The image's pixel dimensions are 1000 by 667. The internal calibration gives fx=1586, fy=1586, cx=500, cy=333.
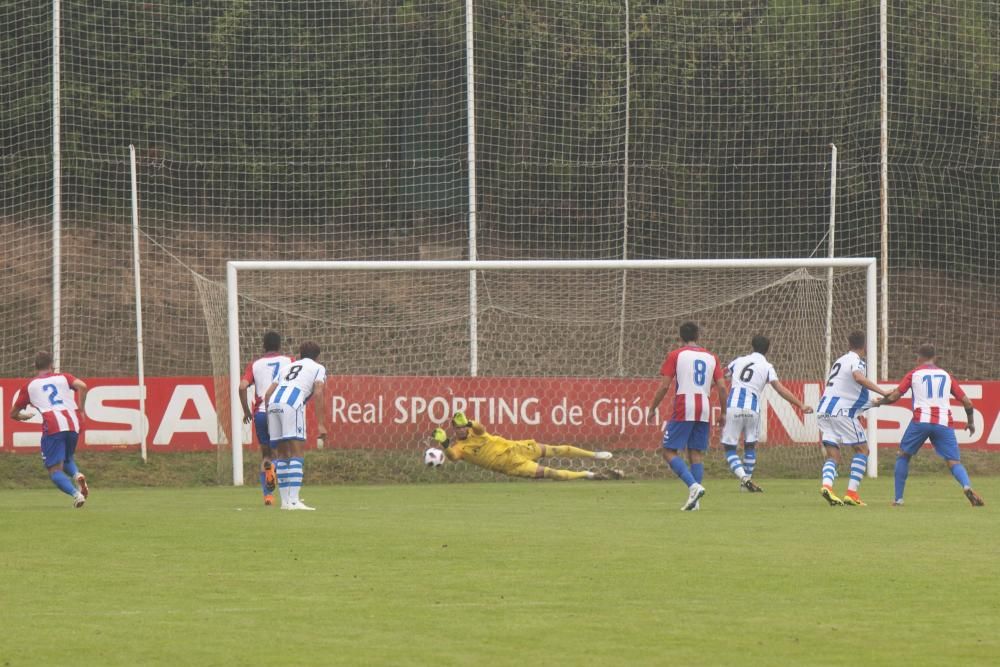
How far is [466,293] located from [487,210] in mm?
3156

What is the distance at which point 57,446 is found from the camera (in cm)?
1845

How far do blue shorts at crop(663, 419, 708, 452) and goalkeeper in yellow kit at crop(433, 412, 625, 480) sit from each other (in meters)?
5.58

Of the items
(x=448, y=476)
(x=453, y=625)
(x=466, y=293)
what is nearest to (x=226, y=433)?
(x=448, y=476)

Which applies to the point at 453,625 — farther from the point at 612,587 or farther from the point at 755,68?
the point at 755,68

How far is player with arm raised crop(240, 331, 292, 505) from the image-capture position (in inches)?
739

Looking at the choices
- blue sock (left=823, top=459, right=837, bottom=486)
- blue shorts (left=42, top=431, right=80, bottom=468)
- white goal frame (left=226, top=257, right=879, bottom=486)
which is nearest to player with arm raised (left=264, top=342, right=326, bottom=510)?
blue shorts (left=42, top=431, right=80, bottom=468)

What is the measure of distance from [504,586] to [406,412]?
1456 cm

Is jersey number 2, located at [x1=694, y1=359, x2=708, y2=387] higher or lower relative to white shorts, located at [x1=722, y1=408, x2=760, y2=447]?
higher

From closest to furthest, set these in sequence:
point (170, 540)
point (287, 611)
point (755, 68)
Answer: point (287, 611) → point (170, 540) → point (755, 68)

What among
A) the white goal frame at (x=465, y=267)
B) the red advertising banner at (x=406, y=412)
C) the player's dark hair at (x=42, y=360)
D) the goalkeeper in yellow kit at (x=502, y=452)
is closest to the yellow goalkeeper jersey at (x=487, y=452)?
the goalkeeper in yellow kit at (x=502, y=452)

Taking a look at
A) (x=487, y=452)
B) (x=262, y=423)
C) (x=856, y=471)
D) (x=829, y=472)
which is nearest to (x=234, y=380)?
(x=262, y=423)

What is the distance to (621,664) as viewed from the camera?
7016 mm

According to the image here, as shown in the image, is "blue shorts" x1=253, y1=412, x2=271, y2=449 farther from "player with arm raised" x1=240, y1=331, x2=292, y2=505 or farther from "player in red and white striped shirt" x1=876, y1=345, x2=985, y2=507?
"player in red and white striped shirt" x1=876, y1=345, x2=985, y2=507

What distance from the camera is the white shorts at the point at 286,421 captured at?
17.4 meters
